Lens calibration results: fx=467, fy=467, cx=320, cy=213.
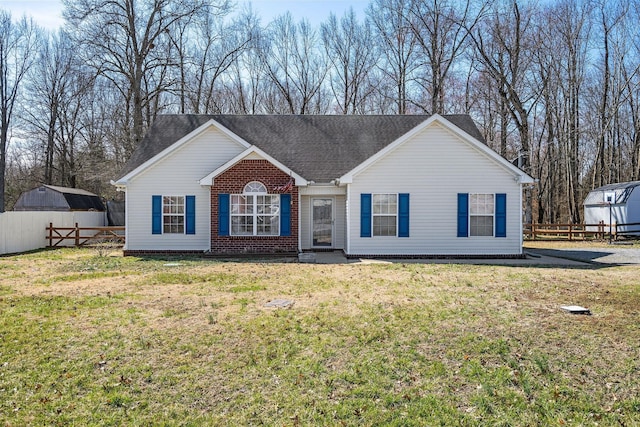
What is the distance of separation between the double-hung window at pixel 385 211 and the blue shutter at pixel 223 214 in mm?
5185

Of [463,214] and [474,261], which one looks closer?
[474,261]

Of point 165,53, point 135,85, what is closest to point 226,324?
point 135,85

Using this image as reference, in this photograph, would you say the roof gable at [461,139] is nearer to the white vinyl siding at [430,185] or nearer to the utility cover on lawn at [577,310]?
the white vinyl siding at [430,185]

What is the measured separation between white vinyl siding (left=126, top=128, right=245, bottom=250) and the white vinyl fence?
5449mm

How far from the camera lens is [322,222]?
1802 cm

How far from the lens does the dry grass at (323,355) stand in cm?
451

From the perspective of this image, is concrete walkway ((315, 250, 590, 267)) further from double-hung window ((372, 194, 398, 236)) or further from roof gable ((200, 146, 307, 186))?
roof gable ((200, 146, 307, 186))

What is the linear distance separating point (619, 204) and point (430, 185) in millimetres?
15831

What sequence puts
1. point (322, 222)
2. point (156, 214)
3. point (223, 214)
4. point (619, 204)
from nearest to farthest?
point (223, 214)
point (156, 214)
point (322, 222)
point (619, 204)

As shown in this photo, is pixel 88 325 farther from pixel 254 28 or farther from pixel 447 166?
pixel 254 28

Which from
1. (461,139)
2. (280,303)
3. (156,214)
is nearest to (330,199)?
(461,139)

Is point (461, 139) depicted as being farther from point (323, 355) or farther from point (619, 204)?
point (619, 204)

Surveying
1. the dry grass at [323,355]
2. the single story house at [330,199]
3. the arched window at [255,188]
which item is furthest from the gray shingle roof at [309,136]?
the dry grass at [323,355]

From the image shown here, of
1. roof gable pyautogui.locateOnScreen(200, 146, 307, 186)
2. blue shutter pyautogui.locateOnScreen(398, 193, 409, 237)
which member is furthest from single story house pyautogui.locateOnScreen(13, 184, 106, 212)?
blue shutter pyautogui.locateOnScreen(398, 193, 409, 237)
